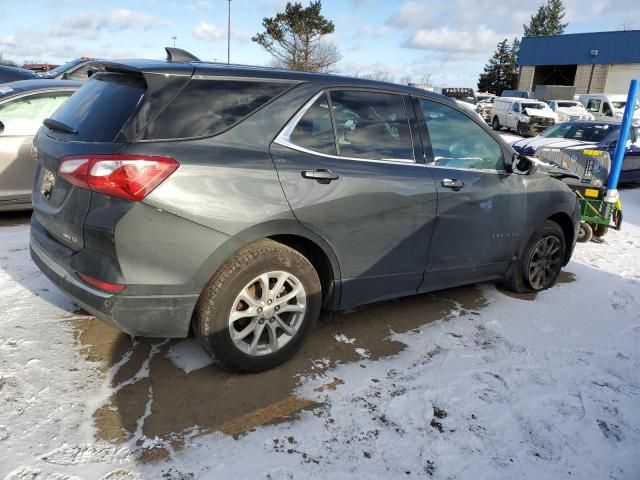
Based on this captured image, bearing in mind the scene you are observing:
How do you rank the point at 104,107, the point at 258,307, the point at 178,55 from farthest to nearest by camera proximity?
the point at 178,55 < the point at 258,307 < the point at 104,107

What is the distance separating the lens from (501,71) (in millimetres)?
68062

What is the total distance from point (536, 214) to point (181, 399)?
3.23m

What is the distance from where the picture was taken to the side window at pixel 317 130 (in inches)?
116

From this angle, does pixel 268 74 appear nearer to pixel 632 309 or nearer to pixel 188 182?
pixel 188 182

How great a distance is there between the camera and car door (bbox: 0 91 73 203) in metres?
5.43

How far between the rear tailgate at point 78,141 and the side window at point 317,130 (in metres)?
0.87

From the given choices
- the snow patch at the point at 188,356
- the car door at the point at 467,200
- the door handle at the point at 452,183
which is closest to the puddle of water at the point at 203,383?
the snow patch at the point at 188,356

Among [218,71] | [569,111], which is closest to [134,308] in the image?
[218,71]

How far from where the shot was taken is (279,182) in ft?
9.15

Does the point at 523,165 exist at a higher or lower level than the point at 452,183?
higher

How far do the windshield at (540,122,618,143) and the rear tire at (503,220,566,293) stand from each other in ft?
22.9

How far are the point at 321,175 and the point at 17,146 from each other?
418 cm

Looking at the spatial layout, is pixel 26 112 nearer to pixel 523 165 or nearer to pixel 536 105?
pixel 523 165

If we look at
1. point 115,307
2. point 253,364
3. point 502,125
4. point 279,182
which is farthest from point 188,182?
point 502,125
